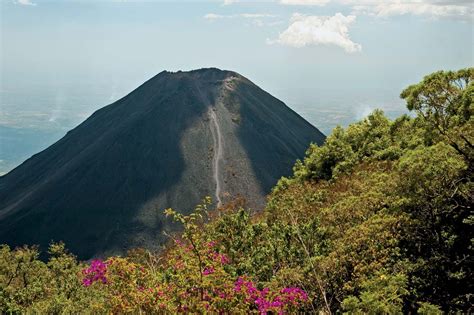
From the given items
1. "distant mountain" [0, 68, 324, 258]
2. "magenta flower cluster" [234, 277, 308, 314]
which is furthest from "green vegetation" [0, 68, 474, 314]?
"distant mountain" [0, 68, 324, 258]

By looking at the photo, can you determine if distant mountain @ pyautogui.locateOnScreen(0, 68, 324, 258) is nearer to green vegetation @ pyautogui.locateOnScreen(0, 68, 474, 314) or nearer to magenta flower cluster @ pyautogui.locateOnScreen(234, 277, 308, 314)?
green vegetation @ pyautogui.locateOnScreen(0, 68, 474, 314)

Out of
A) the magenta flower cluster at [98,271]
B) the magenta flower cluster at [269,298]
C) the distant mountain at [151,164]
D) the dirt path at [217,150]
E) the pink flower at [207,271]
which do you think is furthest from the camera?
the dirt path at [217,150]

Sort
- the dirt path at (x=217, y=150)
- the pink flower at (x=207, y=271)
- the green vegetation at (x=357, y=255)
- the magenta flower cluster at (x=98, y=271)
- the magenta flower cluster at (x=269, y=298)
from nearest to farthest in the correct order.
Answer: the green vegetation at (x=357, y=255), the pink flower at (x=207, y=271), the magenta flower cluster at (x=269, y=298), the magenta flower cluster at (x=98, y=271), the dirt path at (x=217, y=150)

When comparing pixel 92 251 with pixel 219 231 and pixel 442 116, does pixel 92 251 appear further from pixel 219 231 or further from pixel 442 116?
pixel 442 116

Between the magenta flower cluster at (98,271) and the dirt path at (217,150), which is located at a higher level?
the dirt path at (217,150)

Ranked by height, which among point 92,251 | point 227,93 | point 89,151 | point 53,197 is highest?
point 227,93

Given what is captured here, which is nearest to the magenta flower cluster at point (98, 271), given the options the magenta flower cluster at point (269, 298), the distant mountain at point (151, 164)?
the magenta flower cluster at point (269, 298)

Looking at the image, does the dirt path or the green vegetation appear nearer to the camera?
the green vegetation

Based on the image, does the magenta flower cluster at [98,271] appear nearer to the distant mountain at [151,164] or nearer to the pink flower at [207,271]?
the pink flower at [207,271]

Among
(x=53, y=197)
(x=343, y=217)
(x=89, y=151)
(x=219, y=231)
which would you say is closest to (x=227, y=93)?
(x=89, y=151)
